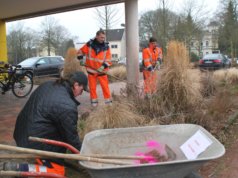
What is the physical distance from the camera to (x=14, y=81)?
394 inches

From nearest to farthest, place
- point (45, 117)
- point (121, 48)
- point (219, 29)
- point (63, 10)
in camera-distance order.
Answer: point (45, 117), point (63, 10), point (219, 29), point (121, 48)

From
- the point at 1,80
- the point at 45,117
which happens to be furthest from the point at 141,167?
the point at 1,80

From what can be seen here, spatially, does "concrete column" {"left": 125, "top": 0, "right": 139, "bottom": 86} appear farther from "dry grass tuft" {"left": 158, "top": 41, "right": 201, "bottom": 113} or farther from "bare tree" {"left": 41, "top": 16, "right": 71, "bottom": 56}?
"bare tree" {"left": 41, "top": 16, "right": 71, "bottom": 56}

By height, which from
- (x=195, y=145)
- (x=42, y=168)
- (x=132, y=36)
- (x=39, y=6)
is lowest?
(x=42, y=168)

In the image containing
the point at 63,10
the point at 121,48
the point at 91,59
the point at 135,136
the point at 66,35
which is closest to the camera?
the point at 135,136

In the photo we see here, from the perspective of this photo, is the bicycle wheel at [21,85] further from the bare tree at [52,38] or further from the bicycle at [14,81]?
the bare tree at [52,38]

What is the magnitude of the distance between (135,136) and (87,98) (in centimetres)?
637

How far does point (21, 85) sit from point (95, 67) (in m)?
3.63

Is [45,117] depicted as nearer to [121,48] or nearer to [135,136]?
[135,136]

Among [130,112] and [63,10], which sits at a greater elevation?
[63,10]

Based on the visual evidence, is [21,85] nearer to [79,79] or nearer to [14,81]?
[14,81]

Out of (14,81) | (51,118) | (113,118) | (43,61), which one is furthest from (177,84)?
(43,61)

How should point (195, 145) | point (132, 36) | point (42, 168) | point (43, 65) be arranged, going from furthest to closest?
point (43, 65)
point (132, 36)
point (195, 145)
point (42, 168)

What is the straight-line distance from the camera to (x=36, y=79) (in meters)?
16.8
